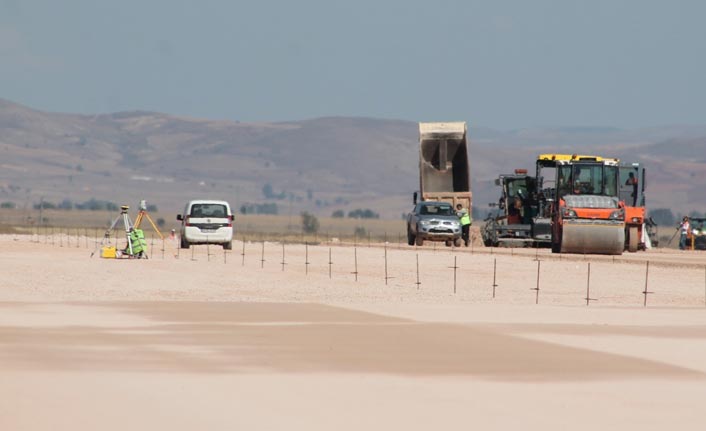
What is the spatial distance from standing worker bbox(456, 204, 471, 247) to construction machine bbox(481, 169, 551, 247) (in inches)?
28.1

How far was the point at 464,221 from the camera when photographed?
2304 inches

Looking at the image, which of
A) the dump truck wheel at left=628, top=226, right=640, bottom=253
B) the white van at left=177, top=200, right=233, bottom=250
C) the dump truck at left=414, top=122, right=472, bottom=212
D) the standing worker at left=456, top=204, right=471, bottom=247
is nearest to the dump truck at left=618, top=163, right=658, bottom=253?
the dump truck wheel at left=628, top=226, right=640, bottom=253

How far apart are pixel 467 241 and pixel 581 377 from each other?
41.2 meters

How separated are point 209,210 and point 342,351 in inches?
1248

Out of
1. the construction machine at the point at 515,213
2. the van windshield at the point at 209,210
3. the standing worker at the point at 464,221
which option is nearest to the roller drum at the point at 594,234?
the construction machine at the point at 515,213

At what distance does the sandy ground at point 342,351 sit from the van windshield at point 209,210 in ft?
40.1

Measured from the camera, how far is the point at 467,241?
59250 millimetres

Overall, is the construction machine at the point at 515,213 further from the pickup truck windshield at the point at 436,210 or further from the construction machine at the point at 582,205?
the construction machine at the point at 582,205

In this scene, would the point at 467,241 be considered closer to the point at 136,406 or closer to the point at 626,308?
the point at 626,308

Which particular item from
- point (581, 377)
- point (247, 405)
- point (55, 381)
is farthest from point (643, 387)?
point (55, 381)

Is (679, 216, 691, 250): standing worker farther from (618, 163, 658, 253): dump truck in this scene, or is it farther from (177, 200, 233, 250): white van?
(177, 200, 233, 250): white van

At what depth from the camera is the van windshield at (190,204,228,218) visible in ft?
168

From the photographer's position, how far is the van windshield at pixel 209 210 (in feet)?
168

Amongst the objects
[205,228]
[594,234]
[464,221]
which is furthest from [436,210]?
[594,234]
